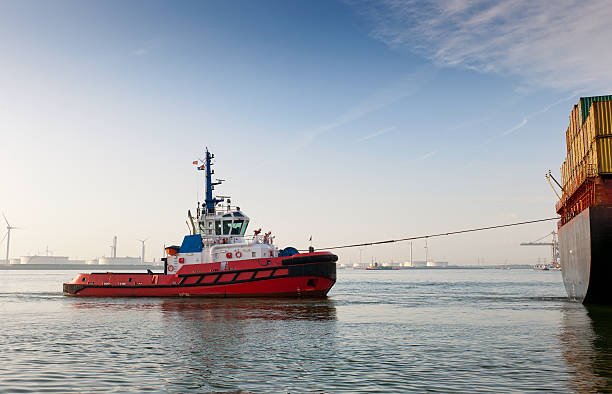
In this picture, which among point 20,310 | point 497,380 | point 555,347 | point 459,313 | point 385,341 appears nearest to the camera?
point 497,380

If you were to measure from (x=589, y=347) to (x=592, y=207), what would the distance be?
33.4ft

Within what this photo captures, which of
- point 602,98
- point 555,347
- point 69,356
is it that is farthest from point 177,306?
point 602,98

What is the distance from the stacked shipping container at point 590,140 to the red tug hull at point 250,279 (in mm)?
18146

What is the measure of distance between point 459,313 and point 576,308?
7331 millimetres

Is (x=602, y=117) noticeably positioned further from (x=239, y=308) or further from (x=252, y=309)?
(x=239, y=308)

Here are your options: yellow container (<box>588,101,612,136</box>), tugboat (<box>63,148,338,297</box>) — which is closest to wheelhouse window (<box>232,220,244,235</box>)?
tugboat (<box>63,148,338,297</box>)

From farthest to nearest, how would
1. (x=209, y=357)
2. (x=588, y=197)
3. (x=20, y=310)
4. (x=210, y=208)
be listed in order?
(x=210, y=208), (x=20, y=310), (x=588, y=197), (x=209, y=357)

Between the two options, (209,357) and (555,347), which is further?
(555,347)

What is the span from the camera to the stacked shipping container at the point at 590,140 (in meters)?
25.8

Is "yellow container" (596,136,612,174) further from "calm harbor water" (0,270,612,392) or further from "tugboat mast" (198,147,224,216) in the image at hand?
"tugboat mast" (198,147,224,216)

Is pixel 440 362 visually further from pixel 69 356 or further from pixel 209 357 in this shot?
pixel 69 356

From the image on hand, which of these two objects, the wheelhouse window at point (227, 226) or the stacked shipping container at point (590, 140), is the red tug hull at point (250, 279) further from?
the stacked shipping container at point (590, 140)

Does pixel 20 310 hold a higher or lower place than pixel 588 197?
lower

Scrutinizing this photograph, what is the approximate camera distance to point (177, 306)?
3456cm
